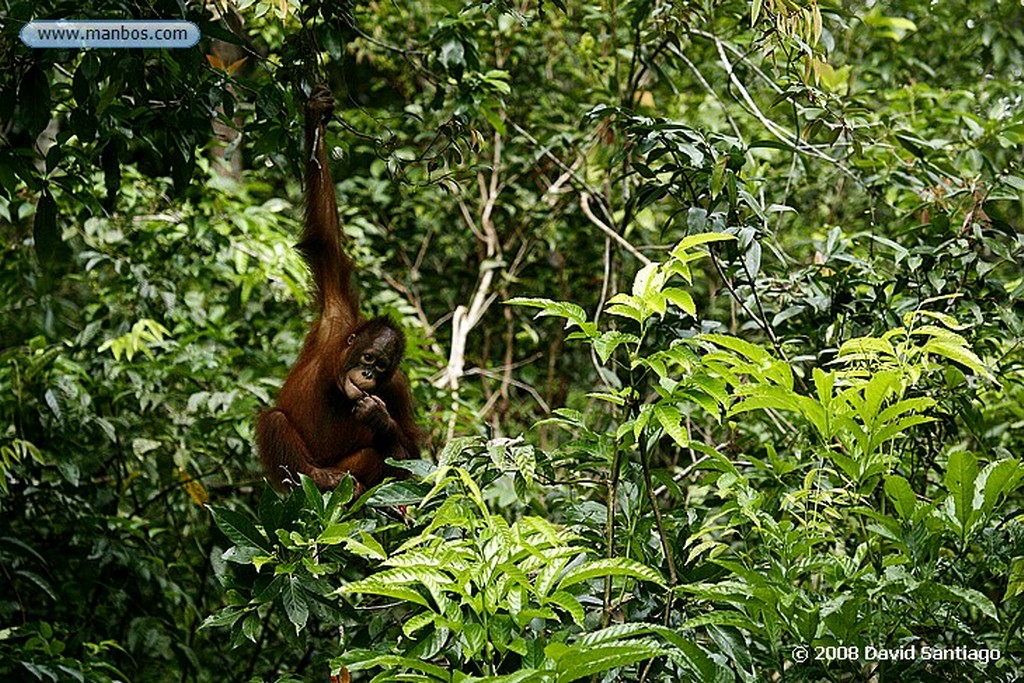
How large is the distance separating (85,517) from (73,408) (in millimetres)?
440

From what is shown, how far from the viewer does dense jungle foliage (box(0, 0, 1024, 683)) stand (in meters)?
2.56

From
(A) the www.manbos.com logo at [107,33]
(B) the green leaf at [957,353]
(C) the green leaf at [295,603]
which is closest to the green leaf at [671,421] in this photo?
(B) the green leaf at [957,353]

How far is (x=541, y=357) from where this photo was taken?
268 inches

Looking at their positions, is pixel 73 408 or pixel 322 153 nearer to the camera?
pixel 322 153

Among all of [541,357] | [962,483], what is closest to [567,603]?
[962,483]

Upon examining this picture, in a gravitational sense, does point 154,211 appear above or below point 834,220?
above

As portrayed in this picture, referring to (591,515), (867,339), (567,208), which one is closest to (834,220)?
(567,208)

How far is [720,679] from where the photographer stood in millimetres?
2406

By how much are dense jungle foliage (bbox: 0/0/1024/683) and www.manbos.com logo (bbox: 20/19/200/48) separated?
50 millimetres

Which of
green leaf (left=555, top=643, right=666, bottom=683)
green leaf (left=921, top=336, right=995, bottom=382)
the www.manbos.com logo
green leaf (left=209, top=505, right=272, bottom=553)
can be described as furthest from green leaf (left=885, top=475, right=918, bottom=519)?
the www.manbos.com logo

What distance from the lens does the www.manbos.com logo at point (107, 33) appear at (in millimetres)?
3164

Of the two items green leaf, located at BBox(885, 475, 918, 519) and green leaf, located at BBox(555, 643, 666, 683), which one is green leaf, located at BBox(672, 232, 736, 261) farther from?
green leaf, located at BBox(555, 643, 666, 683)

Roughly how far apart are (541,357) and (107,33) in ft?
13.0

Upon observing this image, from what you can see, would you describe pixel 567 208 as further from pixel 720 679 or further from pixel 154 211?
pixel 720 679
